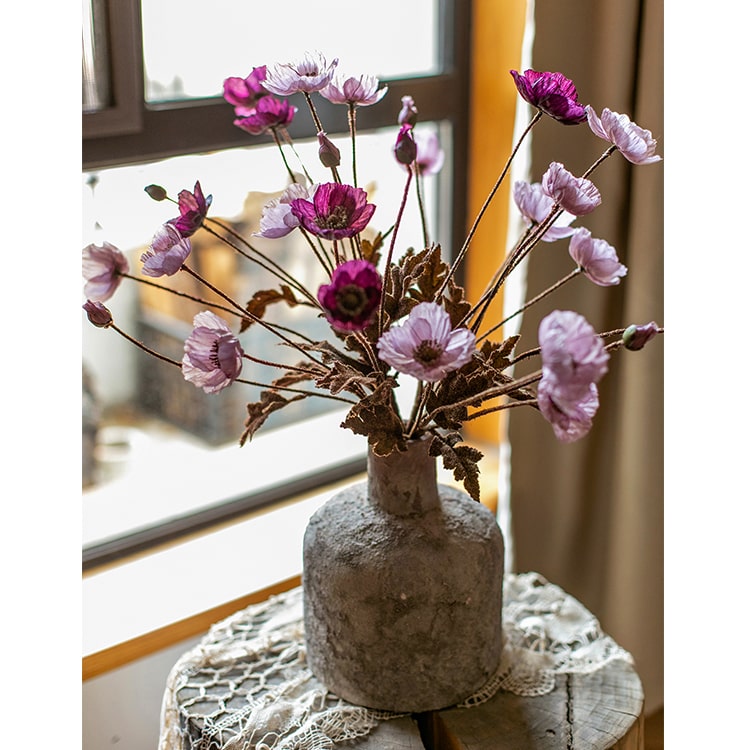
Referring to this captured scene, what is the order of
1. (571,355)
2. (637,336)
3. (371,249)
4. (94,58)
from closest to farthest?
(571,355) → (637,336) → (371,249) → (94,58)

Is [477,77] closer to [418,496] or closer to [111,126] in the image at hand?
[111,126]

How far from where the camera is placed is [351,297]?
825mm

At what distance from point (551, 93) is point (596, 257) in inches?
6.3

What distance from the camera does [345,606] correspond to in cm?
107

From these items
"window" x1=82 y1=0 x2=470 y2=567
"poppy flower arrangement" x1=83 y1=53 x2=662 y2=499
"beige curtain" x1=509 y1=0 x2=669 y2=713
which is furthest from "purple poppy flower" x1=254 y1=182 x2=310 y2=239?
"beige curtain" x1=509 y1=0 x2=669 y2=713

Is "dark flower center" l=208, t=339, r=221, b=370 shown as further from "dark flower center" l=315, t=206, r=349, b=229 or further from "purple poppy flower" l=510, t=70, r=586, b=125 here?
"purple poppy flower" l=510, t=70, r=586, b=125

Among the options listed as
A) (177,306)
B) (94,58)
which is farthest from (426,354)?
(177,306)

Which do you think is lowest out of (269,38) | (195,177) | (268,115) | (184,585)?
(184,585)

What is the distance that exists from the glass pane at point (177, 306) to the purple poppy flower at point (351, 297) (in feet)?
2.49

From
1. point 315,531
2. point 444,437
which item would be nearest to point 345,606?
point 315,531

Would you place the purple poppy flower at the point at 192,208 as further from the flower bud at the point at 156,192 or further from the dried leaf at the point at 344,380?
the dried leaf at the point at 344,380

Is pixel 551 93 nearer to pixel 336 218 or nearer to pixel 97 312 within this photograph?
pixel 336 218

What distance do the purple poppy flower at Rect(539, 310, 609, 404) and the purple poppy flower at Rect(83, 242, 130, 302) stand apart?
0.39 metres

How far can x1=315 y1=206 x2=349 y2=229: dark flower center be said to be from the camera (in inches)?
36.0
